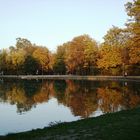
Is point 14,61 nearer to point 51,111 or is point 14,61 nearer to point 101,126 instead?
point 51,111

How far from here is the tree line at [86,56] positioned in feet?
180

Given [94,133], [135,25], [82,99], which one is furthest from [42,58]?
[94,133]

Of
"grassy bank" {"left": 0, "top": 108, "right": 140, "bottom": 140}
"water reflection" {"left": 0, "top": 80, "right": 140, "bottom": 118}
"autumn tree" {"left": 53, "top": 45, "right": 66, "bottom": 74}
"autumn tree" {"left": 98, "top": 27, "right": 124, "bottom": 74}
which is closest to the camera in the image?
"grassy bank" {"left": 0, "top": 108, "right": 140, "bottom": 140}

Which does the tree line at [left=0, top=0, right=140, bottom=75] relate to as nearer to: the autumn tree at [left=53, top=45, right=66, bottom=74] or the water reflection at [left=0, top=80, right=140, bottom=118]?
the autumn tree at [left=53, top=45, right=66, bottom=74]

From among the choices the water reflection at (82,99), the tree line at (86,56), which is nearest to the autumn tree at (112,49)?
the tree line at (86,56)

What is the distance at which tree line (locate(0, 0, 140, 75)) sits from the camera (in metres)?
54.7

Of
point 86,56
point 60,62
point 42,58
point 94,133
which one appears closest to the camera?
point 94,133

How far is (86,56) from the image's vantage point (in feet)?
316

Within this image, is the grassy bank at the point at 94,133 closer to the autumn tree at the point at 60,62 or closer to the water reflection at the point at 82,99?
the water reflection at the point at 82,99

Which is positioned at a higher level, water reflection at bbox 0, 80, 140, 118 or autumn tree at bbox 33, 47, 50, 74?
autumn tree at bbox 33, 47, 50, 74


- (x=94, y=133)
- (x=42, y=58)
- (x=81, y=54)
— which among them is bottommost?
(x=94, y=133)

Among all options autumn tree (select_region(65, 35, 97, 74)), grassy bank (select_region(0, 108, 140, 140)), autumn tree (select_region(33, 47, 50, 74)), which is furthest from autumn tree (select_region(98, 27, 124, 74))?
grassy bank (select_region(0, 108, 140, 140))

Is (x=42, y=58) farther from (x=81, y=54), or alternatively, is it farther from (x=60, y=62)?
(x=81, y=54)

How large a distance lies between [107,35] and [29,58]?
4041 centimetres
